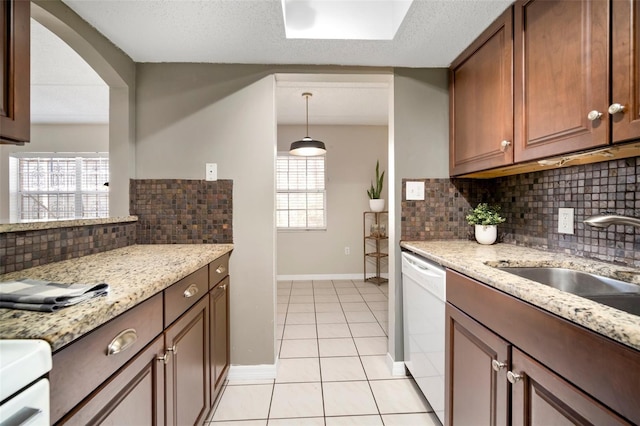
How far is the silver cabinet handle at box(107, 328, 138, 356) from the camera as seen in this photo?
68 centimetres

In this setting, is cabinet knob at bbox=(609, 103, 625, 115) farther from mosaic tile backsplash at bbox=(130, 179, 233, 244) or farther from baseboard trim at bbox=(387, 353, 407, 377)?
mosaic tile backsplash at bbox=(130, 179, 233, 244)

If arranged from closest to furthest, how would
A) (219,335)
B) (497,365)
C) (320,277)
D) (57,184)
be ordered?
(497,365) < (219,335) < (320,277) < (57,184)

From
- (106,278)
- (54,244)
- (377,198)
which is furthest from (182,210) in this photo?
(377,198)

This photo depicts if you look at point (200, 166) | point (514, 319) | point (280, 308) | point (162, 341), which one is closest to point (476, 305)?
point (514, 319)

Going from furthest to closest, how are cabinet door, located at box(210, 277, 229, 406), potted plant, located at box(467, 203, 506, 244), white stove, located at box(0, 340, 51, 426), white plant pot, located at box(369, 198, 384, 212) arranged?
1. white plant pot, located at box(369, 198, 384, 212)
2. potted plant, located at box(467, 203, 506, 244)
3. cabinet door, located at box(210, 277, 229, 406)
4. white stove, located at box(0, 340, 51, 426)

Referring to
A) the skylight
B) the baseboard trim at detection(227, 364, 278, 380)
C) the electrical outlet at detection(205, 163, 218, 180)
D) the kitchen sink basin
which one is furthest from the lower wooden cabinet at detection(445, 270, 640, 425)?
the electrical outlet at detection(205, 163, 218, 180)

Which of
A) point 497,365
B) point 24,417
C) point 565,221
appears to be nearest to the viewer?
point 24,417

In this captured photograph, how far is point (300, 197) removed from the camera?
4.25m

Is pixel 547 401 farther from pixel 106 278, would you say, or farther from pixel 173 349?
pixel 106 278

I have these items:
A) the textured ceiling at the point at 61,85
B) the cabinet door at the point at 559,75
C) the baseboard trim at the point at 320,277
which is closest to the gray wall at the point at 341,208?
the baseboard trim at the point at 320,277

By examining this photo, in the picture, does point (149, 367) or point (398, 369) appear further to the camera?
point (398, 369)

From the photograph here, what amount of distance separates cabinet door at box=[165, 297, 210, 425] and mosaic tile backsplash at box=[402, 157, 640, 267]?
133 centimetres

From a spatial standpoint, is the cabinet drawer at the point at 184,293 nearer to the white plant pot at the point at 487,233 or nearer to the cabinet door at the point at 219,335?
the cabinet door at the point at 219,335

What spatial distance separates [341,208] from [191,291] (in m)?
3.19
